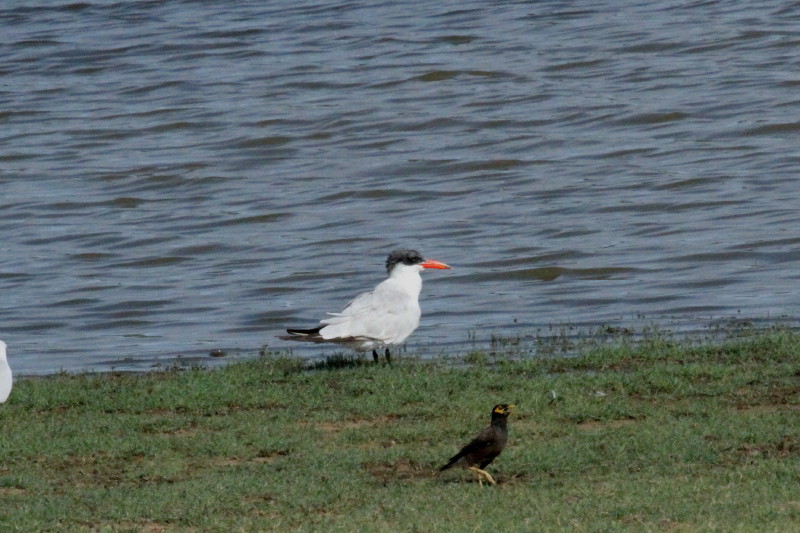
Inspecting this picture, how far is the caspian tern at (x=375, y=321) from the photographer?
10594 millimetres

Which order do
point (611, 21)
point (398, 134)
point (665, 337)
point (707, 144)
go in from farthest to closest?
point (611, 21) → point (398, 134) → point (707, 144) → point (665, 337)

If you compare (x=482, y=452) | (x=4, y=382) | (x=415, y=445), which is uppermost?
(x=482, y=452)

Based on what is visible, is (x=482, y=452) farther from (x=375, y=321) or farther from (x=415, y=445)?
(x=375, y=321)

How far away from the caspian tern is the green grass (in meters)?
Answer: 0.25

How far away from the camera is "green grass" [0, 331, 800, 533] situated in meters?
6.69

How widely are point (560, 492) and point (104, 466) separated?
8.69ft

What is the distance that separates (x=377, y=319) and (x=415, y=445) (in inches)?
104

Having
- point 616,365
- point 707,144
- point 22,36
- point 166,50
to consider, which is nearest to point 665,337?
point 616,365

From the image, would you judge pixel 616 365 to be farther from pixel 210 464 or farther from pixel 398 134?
pixel 398 134

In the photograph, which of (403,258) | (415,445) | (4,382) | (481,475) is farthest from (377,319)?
(481,475)

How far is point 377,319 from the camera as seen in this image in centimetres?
1072

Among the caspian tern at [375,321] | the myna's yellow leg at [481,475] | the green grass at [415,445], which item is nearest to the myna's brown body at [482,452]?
the myna's yellow leg at [481,475]

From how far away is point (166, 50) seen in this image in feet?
101

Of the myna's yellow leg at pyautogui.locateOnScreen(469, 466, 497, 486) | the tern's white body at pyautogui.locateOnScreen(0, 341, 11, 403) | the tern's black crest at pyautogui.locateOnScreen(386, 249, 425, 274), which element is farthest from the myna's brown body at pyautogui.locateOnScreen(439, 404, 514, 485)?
the tern's black crest at pyautogui.locateOnScreen(386, 249, 425, 274)
